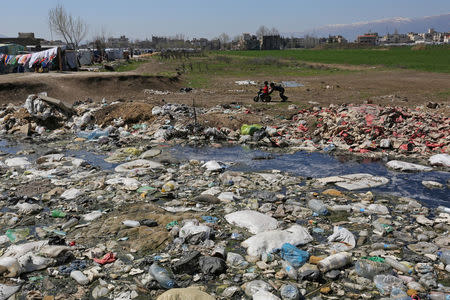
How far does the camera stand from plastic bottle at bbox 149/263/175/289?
9.98ft

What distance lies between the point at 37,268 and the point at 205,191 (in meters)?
2.48

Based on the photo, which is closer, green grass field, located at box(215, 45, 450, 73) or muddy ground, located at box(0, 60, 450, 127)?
muddy ground, located at box(0, 60, 450, 127)

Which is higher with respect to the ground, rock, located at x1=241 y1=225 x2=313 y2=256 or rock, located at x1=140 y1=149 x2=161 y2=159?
rock, located at x1=140 y1=149 x2=161 y2=159

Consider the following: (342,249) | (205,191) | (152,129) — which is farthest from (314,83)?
(342,249)

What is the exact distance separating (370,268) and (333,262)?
0.32m

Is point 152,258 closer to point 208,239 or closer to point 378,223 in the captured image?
point 208,239

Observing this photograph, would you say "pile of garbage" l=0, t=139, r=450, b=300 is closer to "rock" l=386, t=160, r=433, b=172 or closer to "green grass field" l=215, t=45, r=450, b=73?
"rock" l=386, t=160, r=433, b=172

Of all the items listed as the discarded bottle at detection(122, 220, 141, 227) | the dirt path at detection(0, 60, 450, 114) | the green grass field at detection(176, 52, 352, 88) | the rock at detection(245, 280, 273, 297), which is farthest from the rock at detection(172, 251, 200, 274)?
the green grass field at detection(176, 52, 352, 88)

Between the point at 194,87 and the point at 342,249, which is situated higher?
the point at 194,87

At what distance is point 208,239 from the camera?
3.79 meters

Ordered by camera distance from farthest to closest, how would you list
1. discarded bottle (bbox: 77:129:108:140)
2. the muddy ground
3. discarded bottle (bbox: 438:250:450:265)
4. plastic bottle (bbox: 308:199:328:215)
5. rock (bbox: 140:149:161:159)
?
the muddy ground
discarded bottle (bbox: 77:129:108:140)
rock (bbox: 140:149:161:159)
plastic bottle (bbox: 308:199:328:215)
discarded bottle (bbox: 438:250:450:265)

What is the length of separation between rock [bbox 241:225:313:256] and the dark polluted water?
7.17ft

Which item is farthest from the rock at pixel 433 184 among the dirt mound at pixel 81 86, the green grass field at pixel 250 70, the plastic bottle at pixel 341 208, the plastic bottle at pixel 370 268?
the green grass field at pixel 250 70

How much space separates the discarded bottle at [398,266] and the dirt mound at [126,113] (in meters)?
8.11
